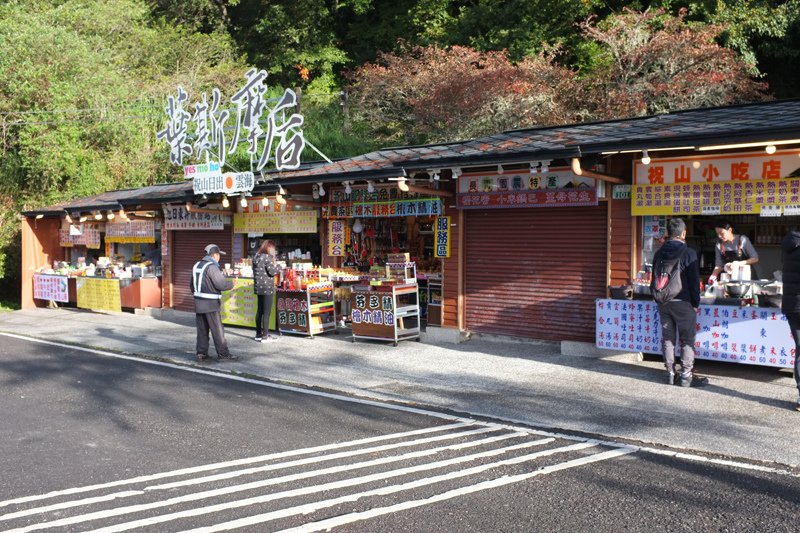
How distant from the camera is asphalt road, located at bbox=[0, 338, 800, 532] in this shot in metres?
4.84

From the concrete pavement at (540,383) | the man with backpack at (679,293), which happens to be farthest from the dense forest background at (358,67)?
the man with backpack at (679,293)

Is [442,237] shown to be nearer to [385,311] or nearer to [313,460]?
[385,311]

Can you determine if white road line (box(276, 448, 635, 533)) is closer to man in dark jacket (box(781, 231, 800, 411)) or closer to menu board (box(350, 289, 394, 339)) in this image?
man in dark jacket (box(781, 231, 800, 411))

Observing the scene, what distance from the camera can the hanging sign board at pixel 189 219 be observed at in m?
17.5

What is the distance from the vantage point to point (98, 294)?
66.4 ft

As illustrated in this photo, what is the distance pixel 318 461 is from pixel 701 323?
5.83 meters

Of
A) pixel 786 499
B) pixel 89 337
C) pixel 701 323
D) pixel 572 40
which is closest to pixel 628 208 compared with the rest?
pixel 701 323

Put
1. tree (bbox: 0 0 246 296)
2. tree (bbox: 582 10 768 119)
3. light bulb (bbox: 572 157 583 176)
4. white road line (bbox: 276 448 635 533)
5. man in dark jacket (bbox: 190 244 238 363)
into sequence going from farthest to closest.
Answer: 1. tree (bbox: 0 0 246 296)
2. tree (bbox: 582 10 768 119)
3. man in dark jacket (bbox: 190 244 238 363)
4. light bulb (bbox: 572 157 583 176)
5. white road line (bbox: 276 448 635 533)

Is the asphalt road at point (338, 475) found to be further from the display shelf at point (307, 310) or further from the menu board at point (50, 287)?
the menu board at point (50, 287)

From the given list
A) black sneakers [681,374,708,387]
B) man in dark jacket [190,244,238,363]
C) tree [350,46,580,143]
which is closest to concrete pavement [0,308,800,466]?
black sneakers [681,374,708,387]

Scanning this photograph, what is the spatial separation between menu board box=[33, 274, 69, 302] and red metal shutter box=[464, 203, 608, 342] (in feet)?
46.8

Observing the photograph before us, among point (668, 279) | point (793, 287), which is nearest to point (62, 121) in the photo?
point (668, 279)

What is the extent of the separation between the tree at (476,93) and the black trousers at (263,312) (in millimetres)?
9511

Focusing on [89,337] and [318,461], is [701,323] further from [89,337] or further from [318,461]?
[89,337]
